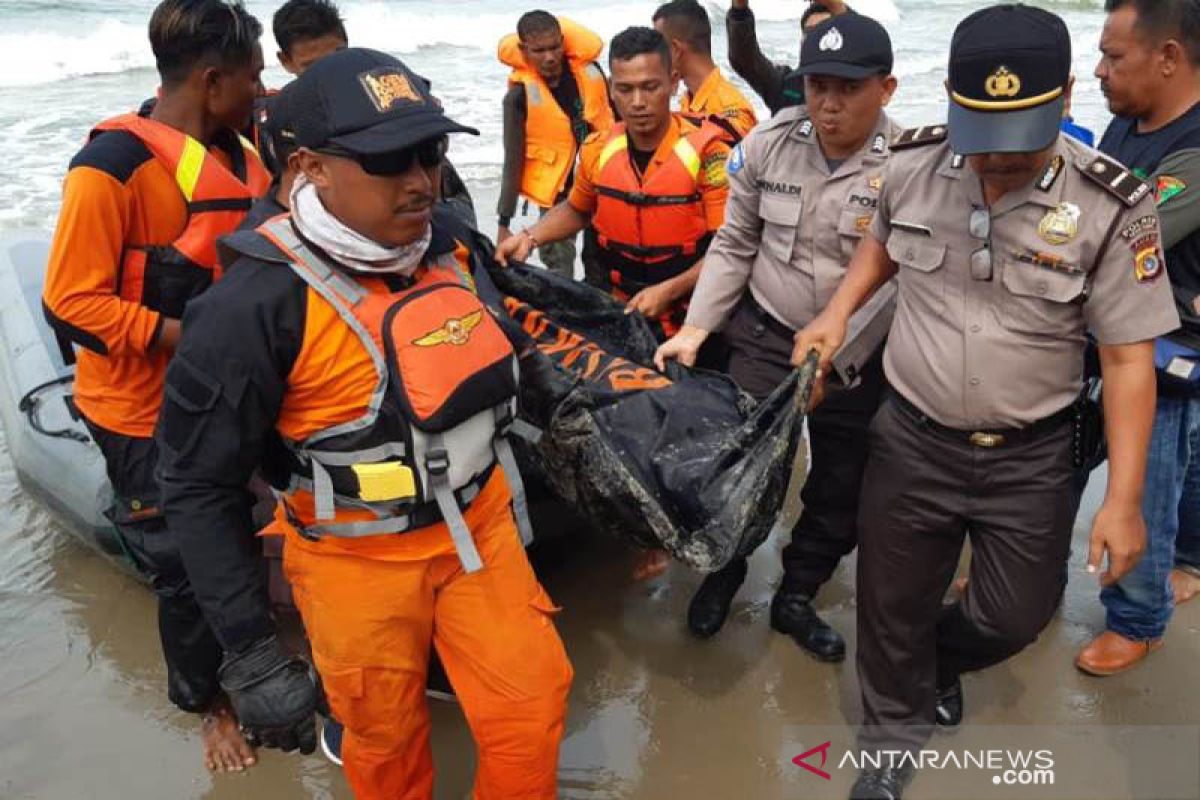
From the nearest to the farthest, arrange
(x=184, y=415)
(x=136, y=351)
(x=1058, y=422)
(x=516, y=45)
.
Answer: (x=184, y=415)
(x=1058, y=422)
(x=136, y=351)
(x=516, y=45)

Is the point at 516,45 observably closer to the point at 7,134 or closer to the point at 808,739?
the point at 808,739

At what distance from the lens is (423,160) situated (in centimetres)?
217

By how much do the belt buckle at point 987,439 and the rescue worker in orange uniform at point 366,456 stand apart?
1.17m

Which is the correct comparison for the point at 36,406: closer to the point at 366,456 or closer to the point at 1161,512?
the point at 366,456

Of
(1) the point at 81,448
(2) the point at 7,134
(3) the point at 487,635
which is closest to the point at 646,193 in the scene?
(3) the point at 487,635

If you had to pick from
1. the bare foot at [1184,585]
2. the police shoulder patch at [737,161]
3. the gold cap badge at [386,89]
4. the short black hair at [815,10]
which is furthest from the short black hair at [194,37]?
the bare foot at [1184,585]

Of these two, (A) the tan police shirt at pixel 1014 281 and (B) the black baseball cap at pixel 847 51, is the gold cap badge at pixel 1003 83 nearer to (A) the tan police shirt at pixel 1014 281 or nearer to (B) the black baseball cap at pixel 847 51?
(A) the tan police shirt at pixel 1014 281

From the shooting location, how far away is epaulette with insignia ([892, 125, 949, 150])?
2.63m

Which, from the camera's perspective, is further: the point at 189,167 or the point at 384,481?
the point at 189,167

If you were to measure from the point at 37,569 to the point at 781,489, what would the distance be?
2984 millimetres

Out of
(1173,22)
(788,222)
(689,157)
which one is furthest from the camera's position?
(689,157)

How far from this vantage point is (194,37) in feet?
9.46

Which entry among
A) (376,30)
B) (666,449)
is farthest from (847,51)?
(376,30)

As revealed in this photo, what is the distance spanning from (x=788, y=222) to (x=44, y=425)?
308 cm
